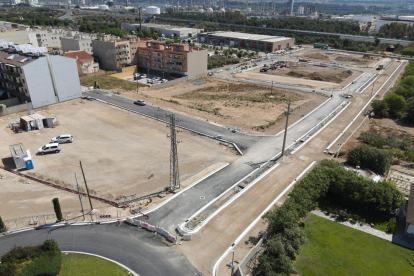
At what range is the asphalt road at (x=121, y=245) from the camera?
74.5ft

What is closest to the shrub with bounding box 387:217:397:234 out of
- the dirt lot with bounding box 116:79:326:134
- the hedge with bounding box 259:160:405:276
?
the hedge with bounding box 259:160:405:276

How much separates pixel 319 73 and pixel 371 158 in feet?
233

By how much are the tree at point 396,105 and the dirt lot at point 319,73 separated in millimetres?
31485

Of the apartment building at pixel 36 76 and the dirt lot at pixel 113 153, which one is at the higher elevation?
the apartment building at pixel 36 76

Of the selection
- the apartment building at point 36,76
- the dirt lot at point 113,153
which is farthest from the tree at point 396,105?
the apartment building at point 36,76

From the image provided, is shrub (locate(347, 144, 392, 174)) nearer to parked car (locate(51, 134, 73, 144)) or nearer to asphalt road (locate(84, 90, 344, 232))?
asphalt road (locate(84, 90, 344, 232))

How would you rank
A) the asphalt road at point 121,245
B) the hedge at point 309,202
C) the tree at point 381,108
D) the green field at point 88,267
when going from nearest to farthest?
the hedge at point 309,202, the green field at point 88,267, the asphalt road at point 121,245, the tree at point 381,108

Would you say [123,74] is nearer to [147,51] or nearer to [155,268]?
[147,51]

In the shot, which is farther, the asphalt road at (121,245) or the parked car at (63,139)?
the parked car at (63,139)

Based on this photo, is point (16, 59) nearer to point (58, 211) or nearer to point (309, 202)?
point (58, 211)

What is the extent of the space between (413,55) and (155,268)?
6587 inches

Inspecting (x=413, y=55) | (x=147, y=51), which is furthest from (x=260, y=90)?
(x=413, y=55)

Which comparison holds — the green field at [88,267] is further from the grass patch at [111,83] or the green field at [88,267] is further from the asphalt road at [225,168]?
the grass patch at [111,83]

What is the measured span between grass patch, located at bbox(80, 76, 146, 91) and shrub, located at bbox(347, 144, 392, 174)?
58993 mm
